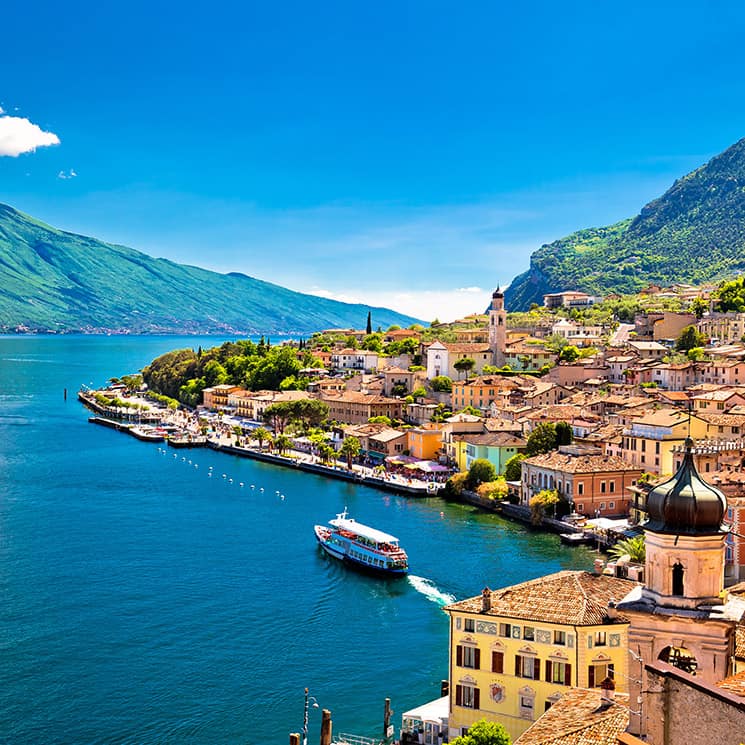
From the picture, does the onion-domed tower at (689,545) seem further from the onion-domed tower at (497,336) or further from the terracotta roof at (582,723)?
the onion-domed tower at (497,336)

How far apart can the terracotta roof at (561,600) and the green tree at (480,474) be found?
37.8m

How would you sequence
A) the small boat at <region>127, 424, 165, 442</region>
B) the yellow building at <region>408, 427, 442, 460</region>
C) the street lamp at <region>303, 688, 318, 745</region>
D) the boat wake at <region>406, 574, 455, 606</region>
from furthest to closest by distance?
the small boat at <region>127, 424, 165, 442</region>, the yellow building at <region>408, 427, 442, 460</region>, the boat wake at <region>406, 574, 455, 606</region>, the street lamp at <region>303, 688, 318, 745</region>

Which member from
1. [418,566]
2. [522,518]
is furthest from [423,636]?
[522,518]

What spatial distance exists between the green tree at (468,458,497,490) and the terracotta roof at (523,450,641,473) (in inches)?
178

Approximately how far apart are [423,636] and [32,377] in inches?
6441

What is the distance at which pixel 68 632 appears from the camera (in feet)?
112

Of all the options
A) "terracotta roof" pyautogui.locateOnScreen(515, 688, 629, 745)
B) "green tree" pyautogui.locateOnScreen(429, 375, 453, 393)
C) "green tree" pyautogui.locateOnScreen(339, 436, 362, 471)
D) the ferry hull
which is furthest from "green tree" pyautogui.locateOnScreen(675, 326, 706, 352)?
"terracotta roof" pyautogui.locateOnScreen(515, 688, 629, 745)

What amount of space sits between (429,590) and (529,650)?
55.6 ft

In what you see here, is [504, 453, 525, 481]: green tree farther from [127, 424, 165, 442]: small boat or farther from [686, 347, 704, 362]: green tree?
[127, 424, 165, 442]: small boat

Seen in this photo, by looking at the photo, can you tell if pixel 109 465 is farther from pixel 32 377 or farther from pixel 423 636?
pixel 32 377

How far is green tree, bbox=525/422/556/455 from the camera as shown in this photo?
6462 cm

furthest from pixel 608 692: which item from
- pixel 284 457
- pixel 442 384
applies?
pixel 442 384

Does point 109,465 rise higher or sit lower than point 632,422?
lower

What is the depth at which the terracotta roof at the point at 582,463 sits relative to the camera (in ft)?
182
